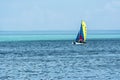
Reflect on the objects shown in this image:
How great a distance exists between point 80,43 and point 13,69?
228 ft

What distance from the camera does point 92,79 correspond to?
5728 centimetres

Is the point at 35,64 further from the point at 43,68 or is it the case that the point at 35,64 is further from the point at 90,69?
the point at 90,69

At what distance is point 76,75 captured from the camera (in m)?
61.3

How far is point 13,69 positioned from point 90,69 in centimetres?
996

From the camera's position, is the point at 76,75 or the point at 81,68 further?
the point at 81,68

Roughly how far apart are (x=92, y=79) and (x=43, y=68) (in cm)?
1382

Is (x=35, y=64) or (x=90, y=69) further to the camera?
(x=35, y=64)
